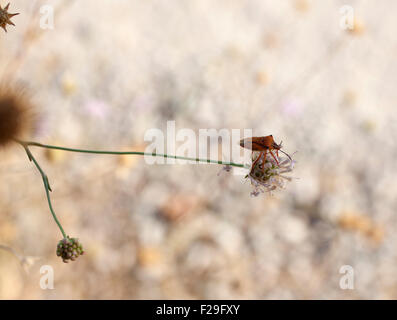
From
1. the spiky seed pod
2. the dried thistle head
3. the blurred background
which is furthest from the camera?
the blurred background

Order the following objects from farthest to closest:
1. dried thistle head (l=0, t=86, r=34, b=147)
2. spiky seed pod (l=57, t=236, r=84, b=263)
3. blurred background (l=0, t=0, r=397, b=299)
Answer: blurred background (l=0, t=0, r=397, b=299)
dried thistle head (l=0, t=86, r=34, b=147)
spiky seed pod (l=57, t=236, r=84, b=263)

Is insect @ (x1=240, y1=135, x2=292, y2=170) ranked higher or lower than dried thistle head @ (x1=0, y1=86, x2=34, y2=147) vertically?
lower

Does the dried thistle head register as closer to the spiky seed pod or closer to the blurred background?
the spiky seed pod

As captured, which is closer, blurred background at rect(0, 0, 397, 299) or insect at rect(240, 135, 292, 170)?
insect at rect(240, 135, 292, 170)

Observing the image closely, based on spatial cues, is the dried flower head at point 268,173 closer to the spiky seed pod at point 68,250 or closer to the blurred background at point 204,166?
the spiky seed pod at point 68,250

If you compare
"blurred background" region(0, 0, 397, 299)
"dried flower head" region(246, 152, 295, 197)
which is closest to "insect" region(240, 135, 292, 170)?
"dried flower head" region(246, 152, 295, 197)

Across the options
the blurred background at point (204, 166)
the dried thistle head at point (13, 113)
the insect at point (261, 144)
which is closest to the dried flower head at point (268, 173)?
the insect at point (261, 144)
